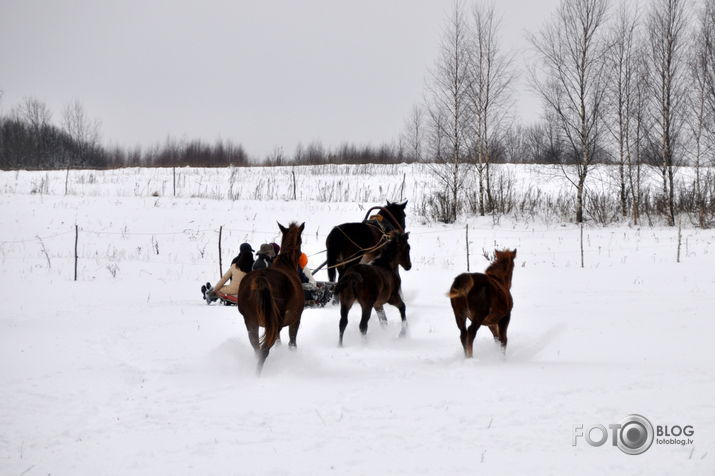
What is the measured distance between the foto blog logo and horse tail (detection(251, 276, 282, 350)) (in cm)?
296

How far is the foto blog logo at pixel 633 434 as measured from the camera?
3.93 m

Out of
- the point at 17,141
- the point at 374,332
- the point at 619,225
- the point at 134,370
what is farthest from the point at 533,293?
the point at 17,141

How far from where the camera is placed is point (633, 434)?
13.3 feet

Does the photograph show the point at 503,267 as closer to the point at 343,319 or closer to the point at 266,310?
the point at 343,319

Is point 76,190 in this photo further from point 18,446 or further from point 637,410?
point 637,410

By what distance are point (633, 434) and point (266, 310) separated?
11.4 feet

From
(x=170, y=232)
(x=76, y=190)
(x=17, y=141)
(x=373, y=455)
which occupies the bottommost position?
(x=373, y=455)

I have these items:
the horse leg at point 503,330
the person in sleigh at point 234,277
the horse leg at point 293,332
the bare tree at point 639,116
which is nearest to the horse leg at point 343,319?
the horse leg at point 293,332

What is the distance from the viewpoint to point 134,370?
5.79 metres

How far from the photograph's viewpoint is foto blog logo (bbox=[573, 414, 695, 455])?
3.93m

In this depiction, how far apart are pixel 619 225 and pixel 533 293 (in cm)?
1212

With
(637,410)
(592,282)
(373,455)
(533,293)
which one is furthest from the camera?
(592,282)

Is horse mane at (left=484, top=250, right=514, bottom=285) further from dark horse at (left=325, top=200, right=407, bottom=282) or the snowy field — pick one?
dark horse at (left=325, top=200, right=407, bottom=282)

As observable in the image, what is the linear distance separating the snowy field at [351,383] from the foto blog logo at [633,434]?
79 millimetres
